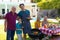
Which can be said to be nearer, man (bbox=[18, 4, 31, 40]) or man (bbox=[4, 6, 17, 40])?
man (bbox=[4, 6, 17, 40])

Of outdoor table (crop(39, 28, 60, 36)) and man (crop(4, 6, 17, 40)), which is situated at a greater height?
man (crop(4, 6, 17, 40))

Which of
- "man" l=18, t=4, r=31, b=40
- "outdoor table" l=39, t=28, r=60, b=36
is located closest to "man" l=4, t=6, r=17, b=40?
"man" l=18, t=4, r=31, b=40

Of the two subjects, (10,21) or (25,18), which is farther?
(25,18)

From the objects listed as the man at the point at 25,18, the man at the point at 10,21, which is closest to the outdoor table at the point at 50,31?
the man at the point at 25,18

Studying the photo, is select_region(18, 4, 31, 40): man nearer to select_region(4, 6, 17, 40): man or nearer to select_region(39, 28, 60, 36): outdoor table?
select_region(4, 6, 17, 40): man

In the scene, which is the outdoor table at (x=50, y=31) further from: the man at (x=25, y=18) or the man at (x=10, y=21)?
the man at (x=10, y=21)

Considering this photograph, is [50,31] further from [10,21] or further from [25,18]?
[10,21]

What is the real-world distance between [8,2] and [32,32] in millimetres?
37431

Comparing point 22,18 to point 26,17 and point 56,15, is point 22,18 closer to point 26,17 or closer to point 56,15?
point 26,17

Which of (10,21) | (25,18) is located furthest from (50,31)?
(10,21)

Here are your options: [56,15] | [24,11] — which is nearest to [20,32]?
[24,11]

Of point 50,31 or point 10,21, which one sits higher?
point 10,21

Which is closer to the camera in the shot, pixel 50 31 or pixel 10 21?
pixel 10 21

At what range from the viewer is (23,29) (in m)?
9.53
